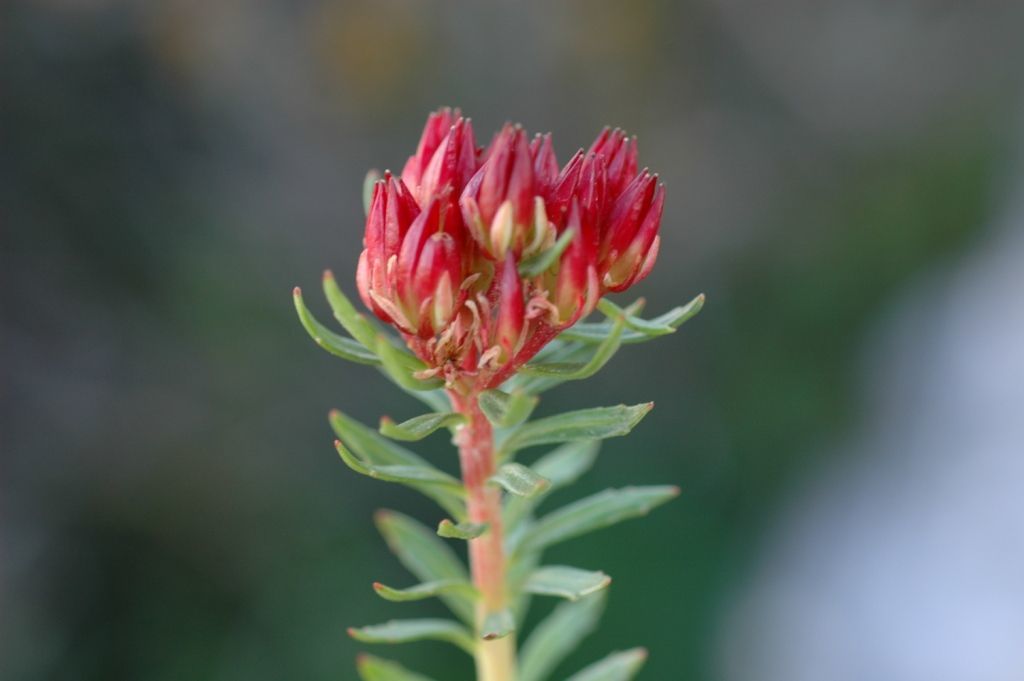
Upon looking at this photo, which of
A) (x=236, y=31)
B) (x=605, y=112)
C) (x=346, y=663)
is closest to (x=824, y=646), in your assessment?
(x=346, y=663)

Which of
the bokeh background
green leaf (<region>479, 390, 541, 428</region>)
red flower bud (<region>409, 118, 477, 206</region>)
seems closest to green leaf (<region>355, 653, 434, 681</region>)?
green leaf (<region>479, 390, 541, 428</region>)

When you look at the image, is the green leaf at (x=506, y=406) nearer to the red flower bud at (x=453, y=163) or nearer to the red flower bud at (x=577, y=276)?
the red flower bud at (x=577, y=276)

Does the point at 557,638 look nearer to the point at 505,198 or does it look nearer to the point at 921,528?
the point at 505,198

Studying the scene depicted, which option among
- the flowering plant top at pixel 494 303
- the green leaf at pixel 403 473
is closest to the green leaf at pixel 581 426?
the flowering plant top at pixel 494 303

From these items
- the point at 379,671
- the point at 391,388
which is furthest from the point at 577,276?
the point at 391,388

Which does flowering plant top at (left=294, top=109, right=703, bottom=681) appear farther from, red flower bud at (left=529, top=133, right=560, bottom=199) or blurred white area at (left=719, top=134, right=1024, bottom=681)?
blurred white area at (left=719, top=134, right=1024, bottom=681)

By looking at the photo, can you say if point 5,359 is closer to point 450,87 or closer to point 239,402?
point 239,402

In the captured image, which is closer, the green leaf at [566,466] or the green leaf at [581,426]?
the green leaf at [581,426]
